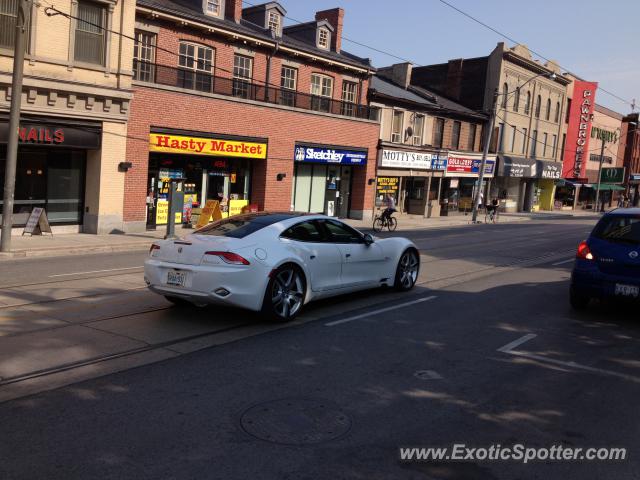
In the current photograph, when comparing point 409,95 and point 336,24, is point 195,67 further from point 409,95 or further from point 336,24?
point 409,95

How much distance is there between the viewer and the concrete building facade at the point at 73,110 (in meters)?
17.8

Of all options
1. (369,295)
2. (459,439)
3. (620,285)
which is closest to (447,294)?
(369,295)

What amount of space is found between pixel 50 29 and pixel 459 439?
18035 millimetres

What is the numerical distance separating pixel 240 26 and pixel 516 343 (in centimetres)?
2183

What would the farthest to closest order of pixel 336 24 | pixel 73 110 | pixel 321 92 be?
pixel 336 24
pixel 321 92
pixel 73 110

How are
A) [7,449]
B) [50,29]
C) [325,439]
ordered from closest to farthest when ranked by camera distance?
[7,449]
[325,439]
[50,29]

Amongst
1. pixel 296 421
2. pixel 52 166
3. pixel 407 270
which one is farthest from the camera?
pixel 52 166

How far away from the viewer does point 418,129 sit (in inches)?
1452

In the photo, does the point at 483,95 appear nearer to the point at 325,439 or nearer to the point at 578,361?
the point at 578,361

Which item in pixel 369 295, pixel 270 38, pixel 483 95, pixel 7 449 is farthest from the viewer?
pixel 483 95

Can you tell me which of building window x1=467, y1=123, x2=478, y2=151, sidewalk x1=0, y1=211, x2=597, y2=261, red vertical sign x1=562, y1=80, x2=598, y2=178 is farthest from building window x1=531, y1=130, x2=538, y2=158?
sidewalk x1=0, y1=211, x2=597, y2=261

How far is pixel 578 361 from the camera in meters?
7.02

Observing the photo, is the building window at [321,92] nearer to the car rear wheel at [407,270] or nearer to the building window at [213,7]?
the building window at [213,7]

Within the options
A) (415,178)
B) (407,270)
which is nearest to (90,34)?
(407,270)
